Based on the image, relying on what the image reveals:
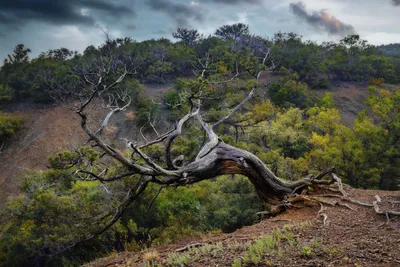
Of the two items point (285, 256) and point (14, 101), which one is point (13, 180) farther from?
point (285, 256)

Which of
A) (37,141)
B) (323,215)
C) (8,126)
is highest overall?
(8,126)

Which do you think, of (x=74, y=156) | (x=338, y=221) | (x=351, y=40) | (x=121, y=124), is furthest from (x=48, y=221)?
(x=351, y=40)

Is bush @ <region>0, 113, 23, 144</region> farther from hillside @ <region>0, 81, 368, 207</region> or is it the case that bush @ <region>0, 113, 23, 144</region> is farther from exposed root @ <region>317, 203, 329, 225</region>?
exposed root @ <region>317, 203, 329, 225</region>

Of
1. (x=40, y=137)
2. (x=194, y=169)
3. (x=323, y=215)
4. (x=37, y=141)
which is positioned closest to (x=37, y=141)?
(x=37, y=141)

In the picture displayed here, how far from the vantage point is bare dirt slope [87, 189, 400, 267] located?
14.5 feet

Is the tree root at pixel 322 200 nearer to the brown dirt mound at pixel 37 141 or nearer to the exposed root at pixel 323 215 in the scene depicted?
the exposed root at pixel 323 215

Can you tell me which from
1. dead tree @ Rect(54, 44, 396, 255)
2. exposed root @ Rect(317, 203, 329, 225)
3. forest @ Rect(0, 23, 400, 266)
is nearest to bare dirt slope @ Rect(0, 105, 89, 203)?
forest @ Rect(0, 23, 400, 266)

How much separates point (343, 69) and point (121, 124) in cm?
4325

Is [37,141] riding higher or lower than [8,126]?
lower

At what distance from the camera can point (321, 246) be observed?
186 inches

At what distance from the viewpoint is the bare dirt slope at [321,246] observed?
14.5 feet

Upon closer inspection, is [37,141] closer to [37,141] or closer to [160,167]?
[37,141]

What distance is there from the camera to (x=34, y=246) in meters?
12.7

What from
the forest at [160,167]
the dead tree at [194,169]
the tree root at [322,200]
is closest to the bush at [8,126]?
the forest at [160,167]
